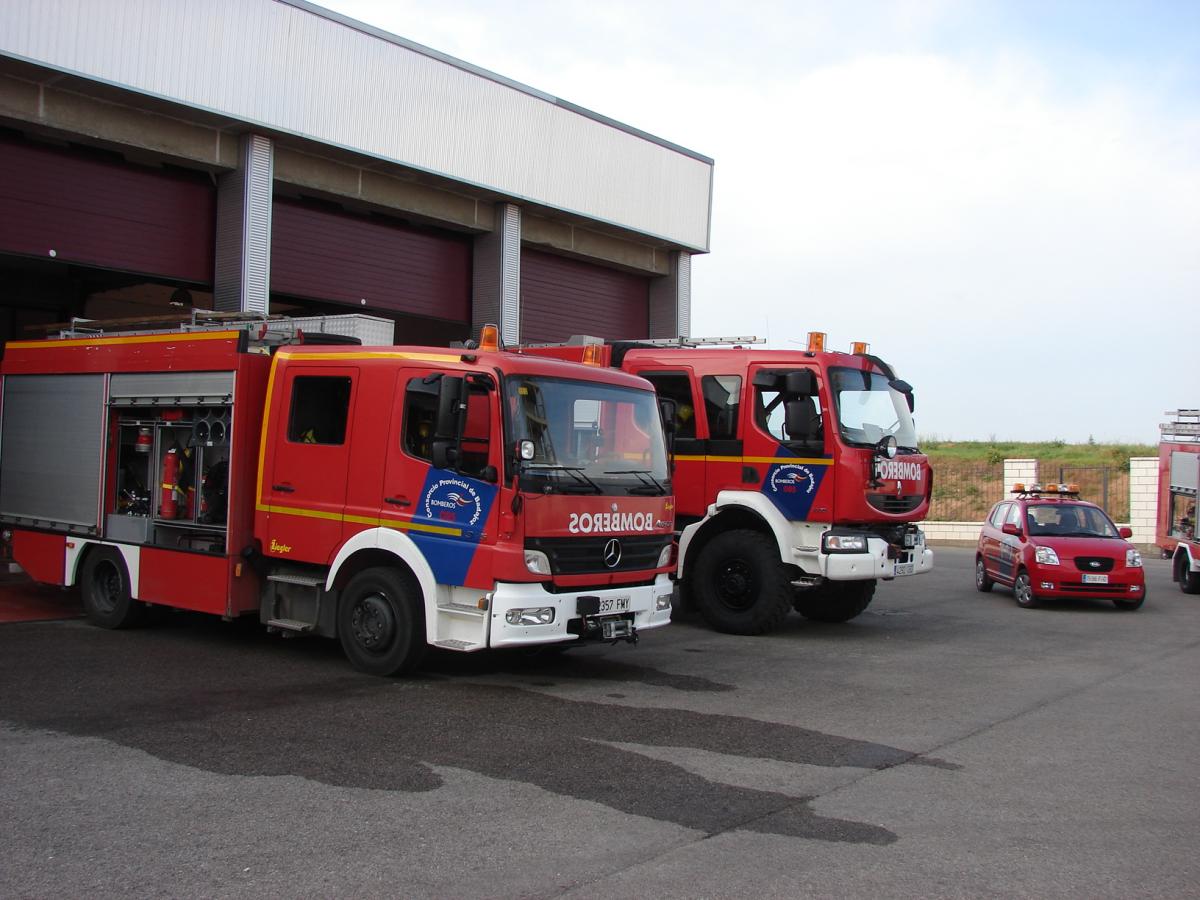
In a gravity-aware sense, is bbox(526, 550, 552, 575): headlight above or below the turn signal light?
below

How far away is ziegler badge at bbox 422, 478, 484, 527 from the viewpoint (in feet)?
27.6

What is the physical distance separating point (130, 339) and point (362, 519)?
366 cm

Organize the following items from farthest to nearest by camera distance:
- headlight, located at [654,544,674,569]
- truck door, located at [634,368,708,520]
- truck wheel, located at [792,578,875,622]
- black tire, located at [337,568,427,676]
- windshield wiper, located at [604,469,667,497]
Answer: truck wheel, located at [792,578,875,622]
truck door, located at [634,368,708,520]
headlight, located at [654,544,674,569]
windshield wiper, located at [604,469,667,497]
black tire, located at [337,568,427,676]

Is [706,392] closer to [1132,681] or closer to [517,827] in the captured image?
[1132,681]

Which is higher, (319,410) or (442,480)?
(319,410)

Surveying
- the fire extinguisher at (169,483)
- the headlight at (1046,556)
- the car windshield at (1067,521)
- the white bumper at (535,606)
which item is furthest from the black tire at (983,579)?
the fire extinguisher at (169,483)

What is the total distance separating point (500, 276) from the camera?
18.9 m

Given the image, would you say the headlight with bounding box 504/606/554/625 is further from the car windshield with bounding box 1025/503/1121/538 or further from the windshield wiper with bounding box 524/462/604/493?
the car windshield with bounding box 1025/503/1121/538

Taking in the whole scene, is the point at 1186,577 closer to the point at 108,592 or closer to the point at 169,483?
the point at 169,483

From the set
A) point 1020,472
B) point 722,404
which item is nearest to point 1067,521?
point 722,404

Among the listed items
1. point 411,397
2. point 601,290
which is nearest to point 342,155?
point 601,290

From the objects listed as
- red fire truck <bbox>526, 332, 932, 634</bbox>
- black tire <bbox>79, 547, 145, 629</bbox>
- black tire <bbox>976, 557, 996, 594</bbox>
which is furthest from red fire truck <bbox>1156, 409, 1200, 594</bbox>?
black tire <bbox>79, 547, 145, 629</bbox>

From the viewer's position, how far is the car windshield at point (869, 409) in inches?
463

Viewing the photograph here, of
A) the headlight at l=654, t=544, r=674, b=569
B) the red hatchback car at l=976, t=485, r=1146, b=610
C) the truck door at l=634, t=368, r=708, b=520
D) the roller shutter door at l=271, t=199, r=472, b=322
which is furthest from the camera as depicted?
the roller shutter door at l=271, t=199, r=472, b=322
